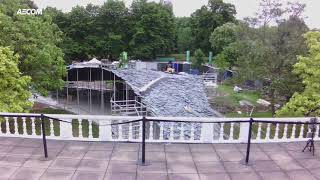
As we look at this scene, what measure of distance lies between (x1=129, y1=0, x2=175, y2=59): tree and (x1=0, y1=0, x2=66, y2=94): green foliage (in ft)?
86.3

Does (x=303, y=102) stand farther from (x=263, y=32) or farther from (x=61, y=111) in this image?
(x=61, y=111)

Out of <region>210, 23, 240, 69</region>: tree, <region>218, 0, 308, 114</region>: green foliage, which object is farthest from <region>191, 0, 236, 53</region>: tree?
<region>218, 0, 308, 114</region>: green foliage

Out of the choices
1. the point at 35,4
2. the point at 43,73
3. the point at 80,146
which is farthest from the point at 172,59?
the point at 80,146

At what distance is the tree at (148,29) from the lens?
4441 cm

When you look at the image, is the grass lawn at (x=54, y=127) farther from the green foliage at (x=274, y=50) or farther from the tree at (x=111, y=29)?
the tree at (x=111, y=29)

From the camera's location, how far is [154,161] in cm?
700

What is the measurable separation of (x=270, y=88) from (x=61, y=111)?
46.0 feet

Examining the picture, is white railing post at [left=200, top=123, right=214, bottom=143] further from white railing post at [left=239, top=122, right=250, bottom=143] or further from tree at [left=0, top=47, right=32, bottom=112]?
tree at [left=0, top=47, right=32, bottom=112]

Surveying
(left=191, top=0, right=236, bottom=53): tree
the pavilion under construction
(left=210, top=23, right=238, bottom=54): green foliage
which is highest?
(left=191, top=0, right=236, bottom=53): tree

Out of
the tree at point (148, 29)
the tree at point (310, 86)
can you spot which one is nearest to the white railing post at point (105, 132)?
the tree at point (310, 86)

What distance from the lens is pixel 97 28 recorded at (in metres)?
41.8

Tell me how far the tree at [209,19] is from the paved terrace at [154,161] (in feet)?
153

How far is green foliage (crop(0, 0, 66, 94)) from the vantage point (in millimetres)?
14250

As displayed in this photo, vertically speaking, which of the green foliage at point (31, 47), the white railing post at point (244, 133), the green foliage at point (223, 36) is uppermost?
the green foliage at point (223, 36)
